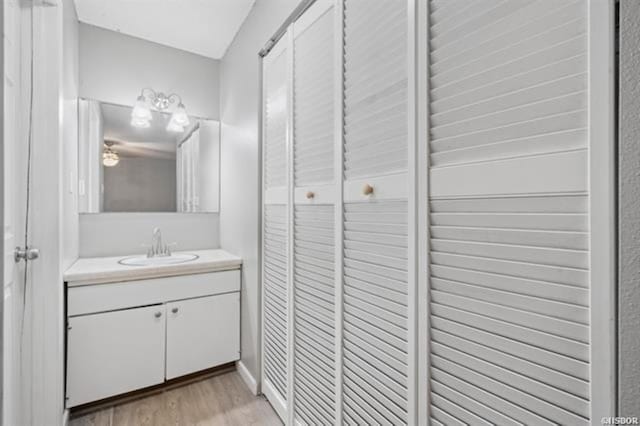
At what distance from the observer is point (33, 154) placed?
4.44 feet

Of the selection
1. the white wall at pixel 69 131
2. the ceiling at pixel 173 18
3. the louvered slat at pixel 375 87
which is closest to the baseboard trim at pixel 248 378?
the white wall at pixel 69 131

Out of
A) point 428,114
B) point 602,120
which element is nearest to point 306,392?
point 428,114

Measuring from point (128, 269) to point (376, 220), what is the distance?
1584 mm

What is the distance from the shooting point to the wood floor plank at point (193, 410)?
1.68m

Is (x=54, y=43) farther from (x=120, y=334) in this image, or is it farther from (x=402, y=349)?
(x=402, y=349)

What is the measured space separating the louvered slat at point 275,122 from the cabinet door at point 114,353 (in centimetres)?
114

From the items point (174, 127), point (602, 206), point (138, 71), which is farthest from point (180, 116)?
point (602, 206)

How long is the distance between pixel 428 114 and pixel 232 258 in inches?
69.3

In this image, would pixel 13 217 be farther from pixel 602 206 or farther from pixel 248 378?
pixel 602 206

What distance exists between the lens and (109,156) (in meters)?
2.23

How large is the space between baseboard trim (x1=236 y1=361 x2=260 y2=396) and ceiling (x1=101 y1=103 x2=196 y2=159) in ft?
5.70

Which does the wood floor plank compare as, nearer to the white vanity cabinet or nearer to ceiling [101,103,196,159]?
the white vanity cabinet

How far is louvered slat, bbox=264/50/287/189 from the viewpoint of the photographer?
163 cm

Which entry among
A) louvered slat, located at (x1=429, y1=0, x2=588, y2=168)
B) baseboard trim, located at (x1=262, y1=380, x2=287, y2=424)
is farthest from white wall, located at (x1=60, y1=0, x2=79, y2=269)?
louvered slat, located at (x1=429, y1=0, x2=588, y2=168)
